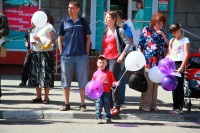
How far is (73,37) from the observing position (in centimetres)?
731

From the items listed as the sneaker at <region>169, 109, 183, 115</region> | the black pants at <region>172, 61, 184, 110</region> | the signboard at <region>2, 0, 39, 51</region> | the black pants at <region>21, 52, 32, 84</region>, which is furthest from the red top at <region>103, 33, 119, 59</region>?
the signboard at <region>2, 0, 39, 51</region>

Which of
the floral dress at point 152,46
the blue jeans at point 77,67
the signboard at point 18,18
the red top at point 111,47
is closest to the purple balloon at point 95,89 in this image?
the red top at point 111,47

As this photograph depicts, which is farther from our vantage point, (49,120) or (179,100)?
(179,100)

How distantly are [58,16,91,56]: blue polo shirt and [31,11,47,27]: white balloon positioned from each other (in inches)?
20.9

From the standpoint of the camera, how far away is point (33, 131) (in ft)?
19.7

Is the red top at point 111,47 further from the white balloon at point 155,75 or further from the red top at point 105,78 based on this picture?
the white balloon at point 155,75

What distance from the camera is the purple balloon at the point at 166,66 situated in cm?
683

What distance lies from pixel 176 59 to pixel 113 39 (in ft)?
4.26

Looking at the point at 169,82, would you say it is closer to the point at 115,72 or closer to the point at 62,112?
the point at 115,72

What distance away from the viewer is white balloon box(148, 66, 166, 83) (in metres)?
7.00

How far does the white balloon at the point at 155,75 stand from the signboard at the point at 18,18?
293 inches

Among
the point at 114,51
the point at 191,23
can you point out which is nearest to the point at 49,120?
the point at 114,51

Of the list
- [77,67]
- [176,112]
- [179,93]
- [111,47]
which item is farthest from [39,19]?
[176,112]

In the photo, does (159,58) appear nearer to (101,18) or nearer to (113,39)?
(113,39)
